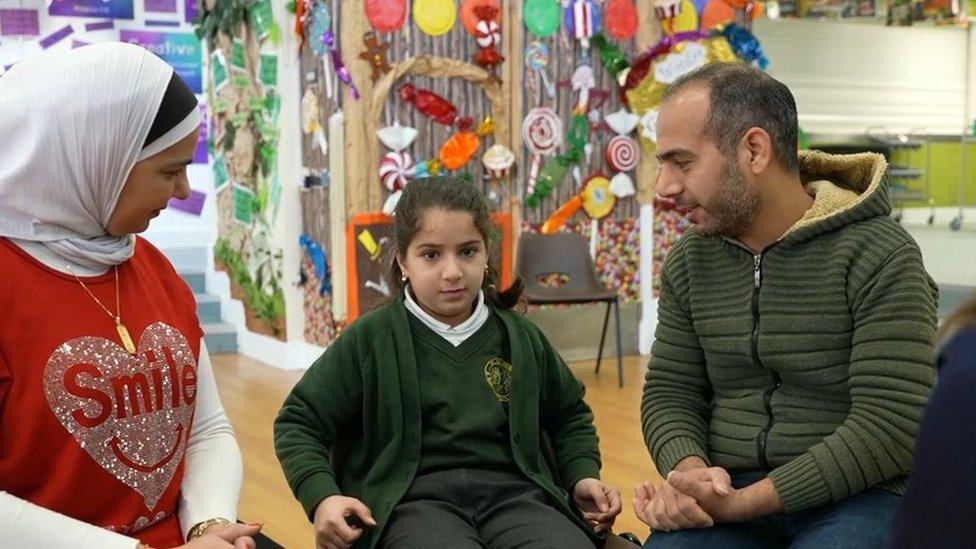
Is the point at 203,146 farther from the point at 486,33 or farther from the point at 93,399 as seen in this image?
the point at 93,399

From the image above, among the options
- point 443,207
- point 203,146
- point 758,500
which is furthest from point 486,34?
point 758,500

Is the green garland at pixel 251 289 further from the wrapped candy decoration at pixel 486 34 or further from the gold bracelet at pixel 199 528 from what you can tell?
the gold bracelet at pixel 199 528

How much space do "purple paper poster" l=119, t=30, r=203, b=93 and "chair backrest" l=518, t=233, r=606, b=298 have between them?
10.5 feet

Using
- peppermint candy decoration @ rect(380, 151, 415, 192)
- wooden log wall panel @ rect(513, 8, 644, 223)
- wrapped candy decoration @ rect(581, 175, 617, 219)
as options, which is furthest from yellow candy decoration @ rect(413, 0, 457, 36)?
wrapped candy decoration @ rect(581, 175, 617, 219)

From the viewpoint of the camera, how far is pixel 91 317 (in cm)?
152

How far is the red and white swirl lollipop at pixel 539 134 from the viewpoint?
580cm

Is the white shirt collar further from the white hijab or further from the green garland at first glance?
the green garland

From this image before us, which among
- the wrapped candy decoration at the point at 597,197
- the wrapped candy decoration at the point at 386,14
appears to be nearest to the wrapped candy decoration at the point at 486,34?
the wrapped candy decoration at the point at 386,14

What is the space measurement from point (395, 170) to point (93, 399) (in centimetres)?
397

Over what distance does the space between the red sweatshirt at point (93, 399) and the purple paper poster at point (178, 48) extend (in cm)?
634

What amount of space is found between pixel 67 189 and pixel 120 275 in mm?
177

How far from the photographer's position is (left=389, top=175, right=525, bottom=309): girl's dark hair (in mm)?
1971

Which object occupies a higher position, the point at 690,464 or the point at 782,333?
the point at 782,333

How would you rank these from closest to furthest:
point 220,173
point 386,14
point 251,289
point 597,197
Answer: point 386,14 → point 597,197 → point 251,289 → point 220,173
